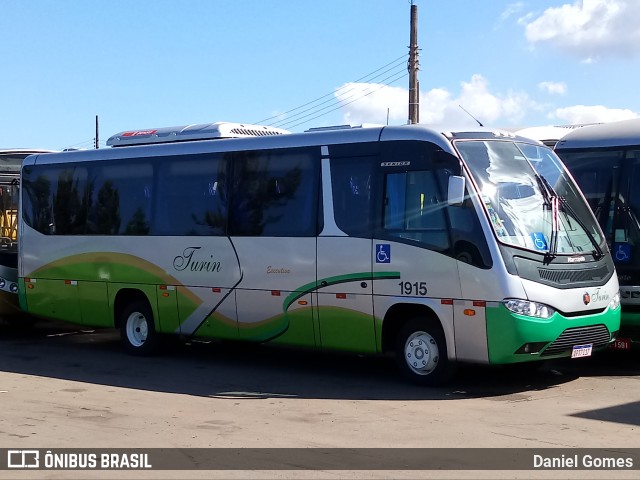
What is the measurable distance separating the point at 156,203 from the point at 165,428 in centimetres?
605

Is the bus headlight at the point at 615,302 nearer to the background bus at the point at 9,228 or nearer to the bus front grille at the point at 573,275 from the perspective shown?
the bus front grille at the point at 573,275

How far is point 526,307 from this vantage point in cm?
1127

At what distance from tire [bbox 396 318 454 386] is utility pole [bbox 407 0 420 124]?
13.9m

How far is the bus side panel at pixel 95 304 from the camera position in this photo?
1606cm

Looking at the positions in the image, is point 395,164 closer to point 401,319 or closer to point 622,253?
point 401,319

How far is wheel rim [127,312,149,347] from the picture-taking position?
1586 cm

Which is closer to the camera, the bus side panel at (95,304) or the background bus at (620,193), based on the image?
the background bus at (620,193)

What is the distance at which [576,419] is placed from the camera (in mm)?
Answer: 10109

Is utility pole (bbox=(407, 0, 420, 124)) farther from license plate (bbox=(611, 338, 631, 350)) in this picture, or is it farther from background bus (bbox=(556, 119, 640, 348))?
license plate (bbox=(611, 338, 631, 350))

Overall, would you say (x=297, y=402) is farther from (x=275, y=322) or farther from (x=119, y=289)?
(x=119, y=289)

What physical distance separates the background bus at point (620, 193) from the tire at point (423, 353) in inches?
107

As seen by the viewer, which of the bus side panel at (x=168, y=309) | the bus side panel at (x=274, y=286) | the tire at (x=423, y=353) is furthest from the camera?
the bus side panel at (x=168, y=309)

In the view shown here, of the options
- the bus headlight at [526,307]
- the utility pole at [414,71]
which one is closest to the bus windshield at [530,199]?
the bus headlight at [526,307]

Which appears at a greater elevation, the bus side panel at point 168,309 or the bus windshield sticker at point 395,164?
the bus windshield sticker at point 395,164
